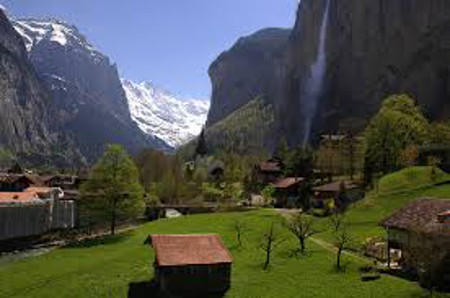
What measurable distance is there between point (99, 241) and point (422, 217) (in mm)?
44173

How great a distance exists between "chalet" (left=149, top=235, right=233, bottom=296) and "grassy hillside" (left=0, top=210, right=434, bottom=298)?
65.7 inches

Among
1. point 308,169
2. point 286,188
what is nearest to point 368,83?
point 308,169

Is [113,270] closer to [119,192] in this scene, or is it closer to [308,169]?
[119,192]

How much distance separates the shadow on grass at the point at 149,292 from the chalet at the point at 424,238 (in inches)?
616

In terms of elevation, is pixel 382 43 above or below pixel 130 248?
above

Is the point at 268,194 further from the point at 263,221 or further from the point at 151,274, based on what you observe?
the point at 151,274

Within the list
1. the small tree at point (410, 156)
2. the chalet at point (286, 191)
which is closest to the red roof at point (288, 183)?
the chalet at point (286, 191)

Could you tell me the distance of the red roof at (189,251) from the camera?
4712 cm

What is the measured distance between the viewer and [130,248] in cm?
6919

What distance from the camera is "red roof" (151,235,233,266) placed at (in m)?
47.1

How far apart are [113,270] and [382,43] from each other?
160 m

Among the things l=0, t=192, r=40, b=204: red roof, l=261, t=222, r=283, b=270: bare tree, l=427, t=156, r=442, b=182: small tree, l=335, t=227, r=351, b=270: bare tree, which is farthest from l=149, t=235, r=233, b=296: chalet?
l=427, t=156, r=442, b=182: small tree

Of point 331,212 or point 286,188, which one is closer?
point 331,212

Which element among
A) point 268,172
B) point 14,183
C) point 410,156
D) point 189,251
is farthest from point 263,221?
point 268,172
